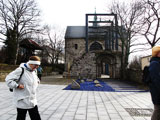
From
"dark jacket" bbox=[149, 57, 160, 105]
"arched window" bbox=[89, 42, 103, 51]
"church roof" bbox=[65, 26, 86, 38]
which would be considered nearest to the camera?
"dark jacket" bbox=[149, 57, 160, 105]

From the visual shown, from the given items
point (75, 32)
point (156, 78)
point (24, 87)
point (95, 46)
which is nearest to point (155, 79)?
point (156, 78)

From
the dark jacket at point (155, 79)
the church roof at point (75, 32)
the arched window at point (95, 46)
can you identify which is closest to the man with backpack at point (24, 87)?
the dark jacket at point (155, 79)

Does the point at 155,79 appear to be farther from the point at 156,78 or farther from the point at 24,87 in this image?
the point at 24,87

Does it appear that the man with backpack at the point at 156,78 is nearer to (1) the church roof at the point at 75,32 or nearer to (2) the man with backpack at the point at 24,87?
(2) the man with backpack at the point at 24,87

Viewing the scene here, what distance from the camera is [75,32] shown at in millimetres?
34500

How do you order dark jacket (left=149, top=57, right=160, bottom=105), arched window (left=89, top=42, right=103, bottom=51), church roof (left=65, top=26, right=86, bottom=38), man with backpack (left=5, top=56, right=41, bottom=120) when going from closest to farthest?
dark jacket (left=149, top=57, right=160, bottom=105), man with backpack (left=5, top=56, right=41, bottom=120), arched window (left=89, top=42, right=103, bottom=51), church roof (left=65, top=26, right=86, bottom=38)

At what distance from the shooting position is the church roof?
109 ft

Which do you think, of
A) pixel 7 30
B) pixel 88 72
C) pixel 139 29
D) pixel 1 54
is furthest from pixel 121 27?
pixel 1 54

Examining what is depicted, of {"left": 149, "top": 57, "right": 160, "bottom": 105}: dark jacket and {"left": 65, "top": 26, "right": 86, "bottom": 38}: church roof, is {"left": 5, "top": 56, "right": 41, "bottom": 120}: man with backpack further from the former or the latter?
{"left": 65, "top": 26, "right": 86, "bottom": 38}: church roof

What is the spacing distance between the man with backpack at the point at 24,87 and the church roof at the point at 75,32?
100.0 ft

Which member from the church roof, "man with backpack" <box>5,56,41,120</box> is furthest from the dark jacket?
the church roof

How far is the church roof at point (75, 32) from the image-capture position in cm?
3314

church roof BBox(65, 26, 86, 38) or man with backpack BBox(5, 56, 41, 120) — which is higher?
church roof BBox(65, 26, 86, 38)

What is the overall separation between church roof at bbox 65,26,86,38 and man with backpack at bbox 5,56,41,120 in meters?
30.5
